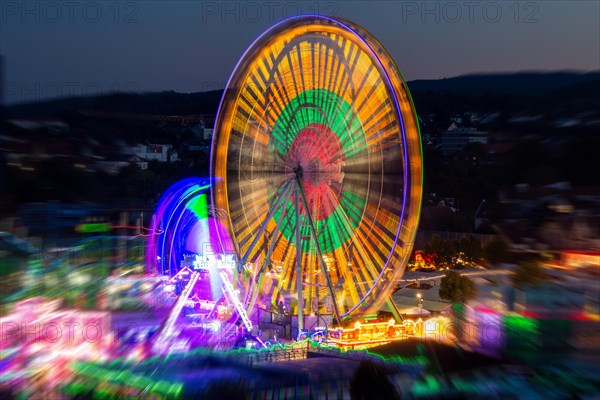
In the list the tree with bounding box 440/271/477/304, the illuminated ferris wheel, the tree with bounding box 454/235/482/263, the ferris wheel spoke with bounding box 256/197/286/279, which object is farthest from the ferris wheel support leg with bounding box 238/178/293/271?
the tree with bounding box 454/235/482/263

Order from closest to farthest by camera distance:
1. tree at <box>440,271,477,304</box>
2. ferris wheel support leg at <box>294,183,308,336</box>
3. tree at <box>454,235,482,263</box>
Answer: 1. ferris wheel support leg at <box>294,183,308,336</box>
2. tree at <box>440,271,477,304</box>
3. tree at <box>454,235,482,263</box>

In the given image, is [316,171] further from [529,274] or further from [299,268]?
[529,274]

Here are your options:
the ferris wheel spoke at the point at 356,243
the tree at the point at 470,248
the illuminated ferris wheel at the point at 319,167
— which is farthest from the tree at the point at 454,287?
the ferris wheel spoke at the point at 356,243

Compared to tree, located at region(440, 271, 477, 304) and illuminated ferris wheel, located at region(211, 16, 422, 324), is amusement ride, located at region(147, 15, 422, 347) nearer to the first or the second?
illuminated ferris wheel, located at region(211, 16, 422, 324)

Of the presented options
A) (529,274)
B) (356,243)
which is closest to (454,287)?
(356,243)

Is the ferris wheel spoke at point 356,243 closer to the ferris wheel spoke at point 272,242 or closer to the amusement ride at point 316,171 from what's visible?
the amusement ride at point 316,171

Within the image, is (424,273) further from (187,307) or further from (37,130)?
(37,130)
